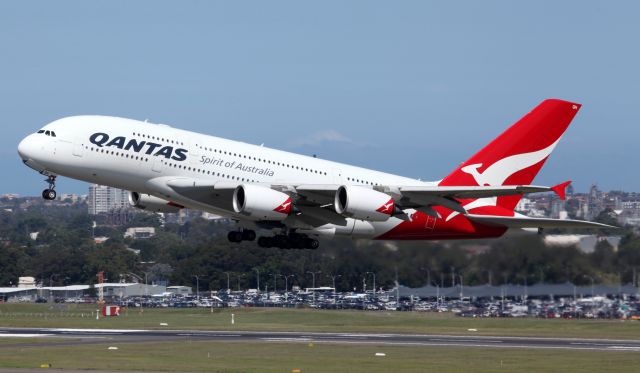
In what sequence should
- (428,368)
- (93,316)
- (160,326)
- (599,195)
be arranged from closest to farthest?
1. (428,368)
2. (160,326)
3. (93,316)
4. (599,195)

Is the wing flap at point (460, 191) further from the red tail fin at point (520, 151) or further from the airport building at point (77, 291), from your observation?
the airport building at point (77, 291)

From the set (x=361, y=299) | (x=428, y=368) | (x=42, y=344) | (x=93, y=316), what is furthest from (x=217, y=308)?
(x=428, y=368)

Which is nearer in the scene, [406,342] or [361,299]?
[406,342]

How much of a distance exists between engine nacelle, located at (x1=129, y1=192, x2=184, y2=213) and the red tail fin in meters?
14.1

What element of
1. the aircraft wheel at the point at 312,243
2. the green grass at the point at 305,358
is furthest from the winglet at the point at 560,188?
the aircraft wheel at the point at 312,243

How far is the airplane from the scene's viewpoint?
53.6 meters

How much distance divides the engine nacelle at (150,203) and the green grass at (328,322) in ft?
42.7

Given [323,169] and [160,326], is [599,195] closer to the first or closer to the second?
[160,326]

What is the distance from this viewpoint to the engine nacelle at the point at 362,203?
54250 millimetres

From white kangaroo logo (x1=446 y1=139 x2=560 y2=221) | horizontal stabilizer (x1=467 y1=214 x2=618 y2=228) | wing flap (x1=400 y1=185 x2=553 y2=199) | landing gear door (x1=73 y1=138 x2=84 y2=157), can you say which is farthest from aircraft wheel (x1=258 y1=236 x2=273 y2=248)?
landing gear door (x1=73 y1=138 x2=84 y2=157)

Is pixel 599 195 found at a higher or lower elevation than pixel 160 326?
higher

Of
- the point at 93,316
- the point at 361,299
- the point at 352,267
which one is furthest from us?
the point at 93,316

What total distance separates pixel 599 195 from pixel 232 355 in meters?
128

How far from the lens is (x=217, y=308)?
98375mm
